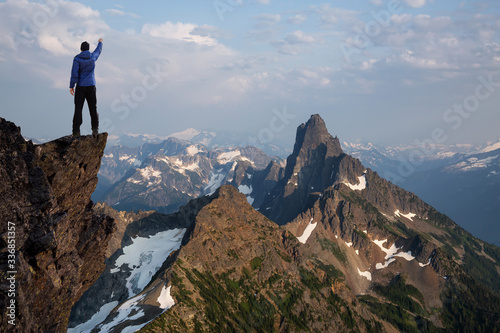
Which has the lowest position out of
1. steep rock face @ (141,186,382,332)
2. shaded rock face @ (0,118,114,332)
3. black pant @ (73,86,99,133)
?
steep rock face @ (141,186,382,332)

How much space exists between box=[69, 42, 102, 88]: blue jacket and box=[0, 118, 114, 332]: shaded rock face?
3825 millimetres

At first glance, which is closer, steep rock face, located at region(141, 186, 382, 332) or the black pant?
the black pant

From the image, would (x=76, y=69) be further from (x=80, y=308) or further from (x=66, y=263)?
(x=80, y=308)

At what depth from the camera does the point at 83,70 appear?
70.3ft

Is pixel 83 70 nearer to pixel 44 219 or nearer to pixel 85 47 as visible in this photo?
pixel 85 47

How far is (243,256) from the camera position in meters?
188

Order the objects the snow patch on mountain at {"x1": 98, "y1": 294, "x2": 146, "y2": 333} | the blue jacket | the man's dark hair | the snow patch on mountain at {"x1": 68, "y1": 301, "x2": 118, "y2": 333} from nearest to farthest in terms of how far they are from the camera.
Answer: the blue jacket, the man's dark hair, the snow patch on mountain at {"x1": 98, "y1": 294, "x2": 146, "y2": 333}, the snow patch on mountain at {"x1": 68, "y1": 301, "x2": 118, "y2": 333}

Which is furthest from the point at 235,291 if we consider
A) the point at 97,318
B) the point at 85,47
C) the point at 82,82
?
the point at 85,47

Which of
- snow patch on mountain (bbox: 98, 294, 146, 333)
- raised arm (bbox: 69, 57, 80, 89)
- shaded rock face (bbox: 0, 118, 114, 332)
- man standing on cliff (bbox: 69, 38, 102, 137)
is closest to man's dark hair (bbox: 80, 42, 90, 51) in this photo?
man standing on cliff (bbox: 69, 38, 102, 137)

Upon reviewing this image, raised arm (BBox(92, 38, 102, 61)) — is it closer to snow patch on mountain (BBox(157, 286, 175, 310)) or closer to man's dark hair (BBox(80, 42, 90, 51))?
man's dark hair (BBox(80, 42, 90, 51))

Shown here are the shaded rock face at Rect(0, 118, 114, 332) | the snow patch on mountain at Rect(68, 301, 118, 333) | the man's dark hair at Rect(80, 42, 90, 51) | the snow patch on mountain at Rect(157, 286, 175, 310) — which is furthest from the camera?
the snow patch on mountain at Rect(68, 301, 118, 333)

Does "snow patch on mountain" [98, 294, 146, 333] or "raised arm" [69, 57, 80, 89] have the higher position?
"raised arm" [69, 57, 80, 89]

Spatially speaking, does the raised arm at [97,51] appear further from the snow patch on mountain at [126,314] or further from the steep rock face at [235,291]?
the steep rock face at [235,291]

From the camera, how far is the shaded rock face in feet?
51.6
